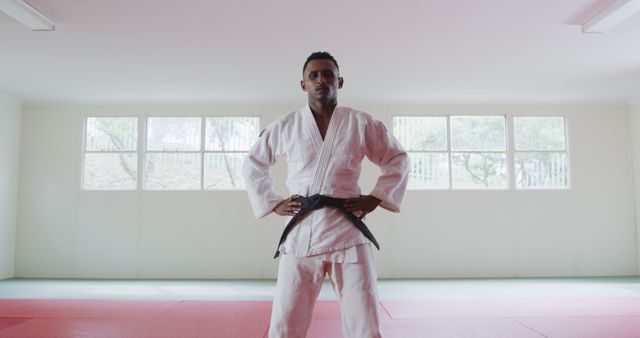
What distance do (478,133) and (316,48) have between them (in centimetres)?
360

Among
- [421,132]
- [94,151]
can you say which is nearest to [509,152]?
[421,132]

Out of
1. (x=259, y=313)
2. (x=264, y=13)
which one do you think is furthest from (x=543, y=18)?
(x=259, y=313)

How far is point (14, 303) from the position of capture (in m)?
4.06

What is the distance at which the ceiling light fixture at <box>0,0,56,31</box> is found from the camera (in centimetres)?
352

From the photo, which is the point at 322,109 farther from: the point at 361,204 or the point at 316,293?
the point at 316,293

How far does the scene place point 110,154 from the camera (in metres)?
6.99

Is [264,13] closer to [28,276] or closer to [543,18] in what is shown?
[543,18]

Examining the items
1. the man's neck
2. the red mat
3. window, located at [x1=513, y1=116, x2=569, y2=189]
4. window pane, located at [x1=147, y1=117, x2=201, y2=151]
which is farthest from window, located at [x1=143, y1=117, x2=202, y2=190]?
the man's neck

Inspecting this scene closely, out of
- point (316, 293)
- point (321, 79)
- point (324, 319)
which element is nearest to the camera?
point (316, 293)

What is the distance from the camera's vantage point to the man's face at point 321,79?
1.67m

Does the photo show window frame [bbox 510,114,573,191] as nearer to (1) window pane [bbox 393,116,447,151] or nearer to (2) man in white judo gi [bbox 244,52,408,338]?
(1) window pane [bbox 393,116,447,151]

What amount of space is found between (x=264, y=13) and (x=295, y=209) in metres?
2.79

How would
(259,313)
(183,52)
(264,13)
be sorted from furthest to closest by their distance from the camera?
1. (183,52)
2. (264,13)
3. (259,313)

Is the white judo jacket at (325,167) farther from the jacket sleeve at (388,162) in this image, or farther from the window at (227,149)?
the window at (227,149)
